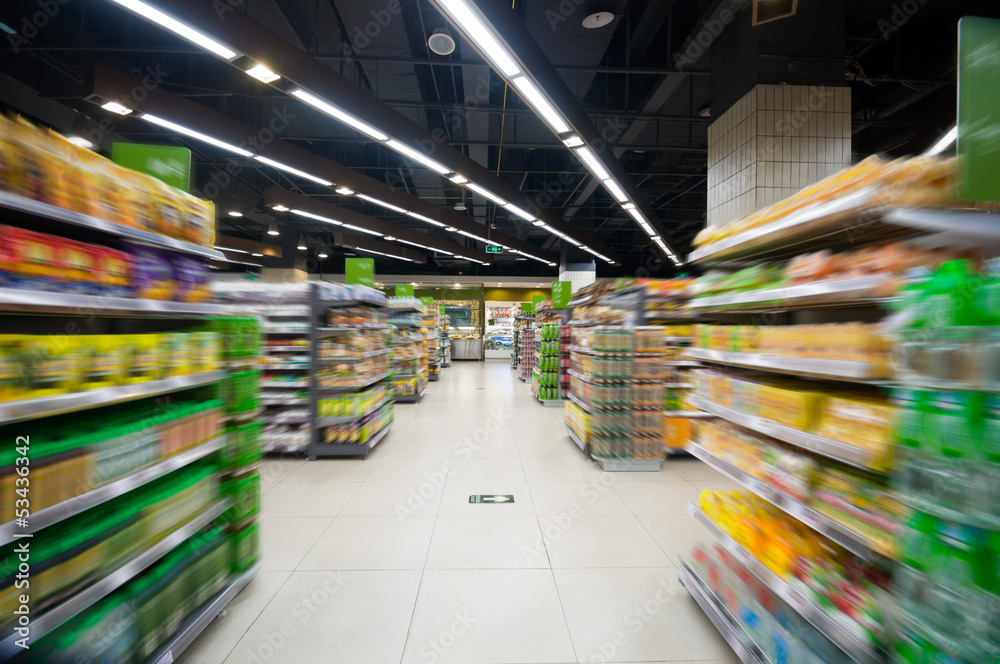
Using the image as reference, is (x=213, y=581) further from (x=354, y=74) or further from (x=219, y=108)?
(x=219, y=108)

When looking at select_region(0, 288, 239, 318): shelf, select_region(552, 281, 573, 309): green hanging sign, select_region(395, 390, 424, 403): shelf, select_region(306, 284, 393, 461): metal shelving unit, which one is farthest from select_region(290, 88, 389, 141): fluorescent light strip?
select_region(395, 390, 424, 403): shelf

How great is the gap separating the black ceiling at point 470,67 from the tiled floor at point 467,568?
3824 millimetres

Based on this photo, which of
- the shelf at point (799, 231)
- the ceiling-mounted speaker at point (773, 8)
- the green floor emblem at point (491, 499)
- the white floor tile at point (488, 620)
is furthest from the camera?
the green floor emblem at point (491, 499)

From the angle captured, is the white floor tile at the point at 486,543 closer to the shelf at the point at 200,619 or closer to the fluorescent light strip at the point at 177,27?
the shelf at the point at 200,619

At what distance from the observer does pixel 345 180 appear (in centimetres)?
660

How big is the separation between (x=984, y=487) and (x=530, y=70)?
3.62 m

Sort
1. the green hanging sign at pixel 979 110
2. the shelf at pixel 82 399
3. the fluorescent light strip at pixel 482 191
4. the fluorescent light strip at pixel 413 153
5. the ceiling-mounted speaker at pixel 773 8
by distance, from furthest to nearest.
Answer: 1. the fluorescent light strip at pixel 482 191
2. the fluorescent light strip at pixel 413 153
3. the ceiling-mounted speaker at pixel 773 8
4. the shelf at pixel 82 399
5. the green hanging sign at pixel 979 110

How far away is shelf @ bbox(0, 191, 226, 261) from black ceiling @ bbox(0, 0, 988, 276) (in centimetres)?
201

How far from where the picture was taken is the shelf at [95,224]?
1.25 metres

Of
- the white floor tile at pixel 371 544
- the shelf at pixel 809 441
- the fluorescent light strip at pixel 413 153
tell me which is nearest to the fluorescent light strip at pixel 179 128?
the fluorescent light strip at pixel 413 153
